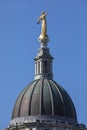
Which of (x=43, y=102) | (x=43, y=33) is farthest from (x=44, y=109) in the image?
(x=43, y=33)

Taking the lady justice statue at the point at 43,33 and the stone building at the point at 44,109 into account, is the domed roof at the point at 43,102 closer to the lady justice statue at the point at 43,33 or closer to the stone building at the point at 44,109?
the stone building at the point at 44,109

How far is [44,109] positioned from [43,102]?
3.45 ft

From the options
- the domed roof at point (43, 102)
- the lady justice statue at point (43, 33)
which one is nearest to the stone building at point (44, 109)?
the domed roof at point (43, 102)

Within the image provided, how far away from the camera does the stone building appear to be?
439ft

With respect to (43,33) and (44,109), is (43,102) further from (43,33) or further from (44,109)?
(43,33)

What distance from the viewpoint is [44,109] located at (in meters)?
135

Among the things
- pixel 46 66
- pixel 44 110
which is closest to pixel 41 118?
pixel 44 110

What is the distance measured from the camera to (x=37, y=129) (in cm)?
13275

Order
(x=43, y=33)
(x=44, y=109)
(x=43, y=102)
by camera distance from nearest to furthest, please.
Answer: (x=44, y=109)
(x=43, y=102)
(x=43, y=33)

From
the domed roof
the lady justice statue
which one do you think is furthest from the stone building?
the lady justice statue

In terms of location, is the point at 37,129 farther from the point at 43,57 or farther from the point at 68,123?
the point at 43,57

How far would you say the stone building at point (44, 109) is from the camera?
13375 cm

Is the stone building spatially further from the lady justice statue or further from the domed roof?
the lady justice statue

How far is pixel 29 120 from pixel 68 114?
6589 millimetres
